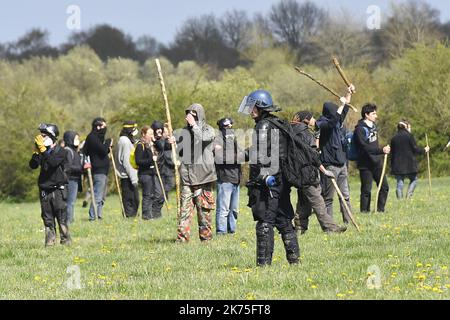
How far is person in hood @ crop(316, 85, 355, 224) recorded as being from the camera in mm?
14961

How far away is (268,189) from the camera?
10867 millimetres

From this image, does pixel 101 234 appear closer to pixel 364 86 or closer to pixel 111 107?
pixel 364 86

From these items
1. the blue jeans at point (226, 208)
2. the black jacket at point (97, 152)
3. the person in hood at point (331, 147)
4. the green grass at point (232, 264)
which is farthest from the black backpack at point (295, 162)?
the black jacket at point (97, 152)

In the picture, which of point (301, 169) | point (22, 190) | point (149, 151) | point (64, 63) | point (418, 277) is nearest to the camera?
point (418, 277)

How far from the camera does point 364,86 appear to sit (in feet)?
150

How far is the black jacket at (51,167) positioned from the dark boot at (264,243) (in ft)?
14.4

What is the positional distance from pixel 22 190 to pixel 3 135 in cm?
255

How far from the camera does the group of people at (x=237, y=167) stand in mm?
10859

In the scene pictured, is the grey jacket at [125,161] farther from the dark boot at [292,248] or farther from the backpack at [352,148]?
the dark boot at [292,248]

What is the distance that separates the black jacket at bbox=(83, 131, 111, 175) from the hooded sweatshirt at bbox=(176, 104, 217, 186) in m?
6.54

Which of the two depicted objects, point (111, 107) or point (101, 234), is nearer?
point (101, 234)
